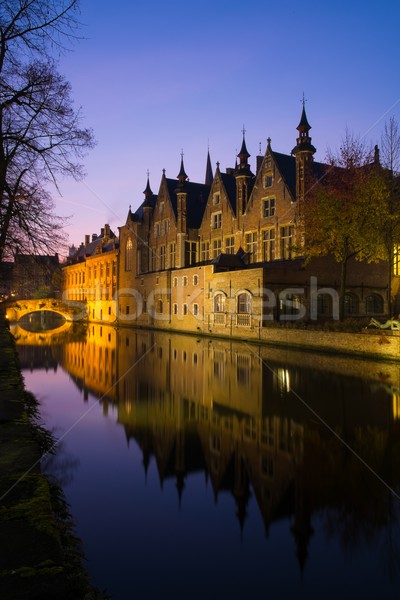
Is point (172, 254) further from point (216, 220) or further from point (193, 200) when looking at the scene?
point (216, 220)

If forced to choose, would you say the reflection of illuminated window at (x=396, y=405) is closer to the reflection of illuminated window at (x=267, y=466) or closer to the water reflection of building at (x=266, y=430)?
the water reflection of building at (x=266, y=430)

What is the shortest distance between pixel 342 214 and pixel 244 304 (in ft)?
33.3

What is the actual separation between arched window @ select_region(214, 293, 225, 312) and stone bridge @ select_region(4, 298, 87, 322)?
104 feet

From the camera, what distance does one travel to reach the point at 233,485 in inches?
268

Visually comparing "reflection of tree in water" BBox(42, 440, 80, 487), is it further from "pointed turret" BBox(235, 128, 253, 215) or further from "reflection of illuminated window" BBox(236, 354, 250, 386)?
"pointed turret" BBox(235, 128, 253, 215)

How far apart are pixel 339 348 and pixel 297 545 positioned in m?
19.4

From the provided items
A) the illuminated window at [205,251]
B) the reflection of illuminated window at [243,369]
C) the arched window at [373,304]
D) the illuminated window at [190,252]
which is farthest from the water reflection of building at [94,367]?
the arched window at [373,304]

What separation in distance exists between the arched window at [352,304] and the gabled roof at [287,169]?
8.85 metres

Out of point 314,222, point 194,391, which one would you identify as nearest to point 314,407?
point 194,391

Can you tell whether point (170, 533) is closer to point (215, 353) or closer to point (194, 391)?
point (194, 391)

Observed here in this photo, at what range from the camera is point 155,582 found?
4.42 meters

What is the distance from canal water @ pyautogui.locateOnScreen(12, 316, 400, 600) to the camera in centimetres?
461

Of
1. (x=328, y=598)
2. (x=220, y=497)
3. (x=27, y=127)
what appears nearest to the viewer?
(x=328, y=598)

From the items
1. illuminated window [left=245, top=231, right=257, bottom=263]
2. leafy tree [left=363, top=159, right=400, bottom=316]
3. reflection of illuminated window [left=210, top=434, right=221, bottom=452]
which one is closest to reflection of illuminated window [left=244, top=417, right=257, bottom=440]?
reflection of illuminated window [left=210, top=434, right=221, bottom=452]
